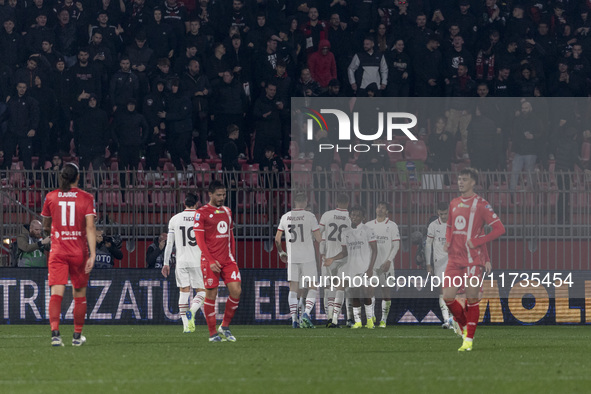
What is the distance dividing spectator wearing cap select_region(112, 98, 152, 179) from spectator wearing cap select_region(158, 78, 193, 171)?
0.53 meters

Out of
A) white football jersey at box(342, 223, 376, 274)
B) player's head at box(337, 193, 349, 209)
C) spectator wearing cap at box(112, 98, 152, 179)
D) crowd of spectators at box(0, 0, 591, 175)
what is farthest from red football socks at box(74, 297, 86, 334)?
spectator wearing cap at box(112, 98, 152, 179)

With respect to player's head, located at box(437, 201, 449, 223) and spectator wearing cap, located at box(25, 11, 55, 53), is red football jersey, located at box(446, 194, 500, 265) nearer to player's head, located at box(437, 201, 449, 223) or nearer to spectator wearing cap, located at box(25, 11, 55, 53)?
player's head, located at box(437, 201, 449, 223)

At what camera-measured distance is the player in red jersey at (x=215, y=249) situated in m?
12.5

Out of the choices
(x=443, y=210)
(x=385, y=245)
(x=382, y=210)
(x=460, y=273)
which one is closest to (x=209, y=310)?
(x=460, y=273)

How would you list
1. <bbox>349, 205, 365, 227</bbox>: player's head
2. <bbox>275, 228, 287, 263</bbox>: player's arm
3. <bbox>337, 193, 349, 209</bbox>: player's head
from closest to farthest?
<bbox>275, 228, 287, 263</bbox>: player's arm, <bbox>337, 193, 349, 209</bbox>: player's head, <bbox>349, 205, 365, 227</bbox>: player's head

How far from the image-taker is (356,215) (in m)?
17.8

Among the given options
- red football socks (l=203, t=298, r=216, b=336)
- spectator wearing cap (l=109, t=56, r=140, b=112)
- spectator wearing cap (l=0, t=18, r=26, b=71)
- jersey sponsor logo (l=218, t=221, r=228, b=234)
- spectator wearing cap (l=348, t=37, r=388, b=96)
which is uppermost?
spectator wearing cap (l=0, t=18, r=26, b=71)

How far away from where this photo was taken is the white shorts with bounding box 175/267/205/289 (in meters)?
16.2

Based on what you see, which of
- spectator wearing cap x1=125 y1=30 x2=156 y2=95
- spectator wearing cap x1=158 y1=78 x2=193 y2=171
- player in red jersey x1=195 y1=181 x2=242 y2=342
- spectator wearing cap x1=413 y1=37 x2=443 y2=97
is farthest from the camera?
spectator wearing cap x1=413 y1=37 x2=443 y2=97

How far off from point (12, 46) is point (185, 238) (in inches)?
326

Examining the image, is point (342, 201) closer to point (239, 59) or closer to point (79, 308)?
point (239, 59)

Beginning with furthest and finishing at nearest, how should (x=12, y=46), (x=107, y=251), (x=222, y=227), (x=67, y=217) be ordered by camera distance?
1. (x=12, y=46)
2. (x=107, y=251)
3. (x=222, y=227)
4. (x=67, y=217)

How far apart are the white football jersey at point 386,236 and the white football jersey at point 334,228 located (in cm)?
90

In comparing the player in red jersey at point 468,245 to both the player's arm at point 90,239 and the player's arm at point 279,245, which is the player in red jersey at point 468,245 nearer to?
the player's arm at point 90,239
